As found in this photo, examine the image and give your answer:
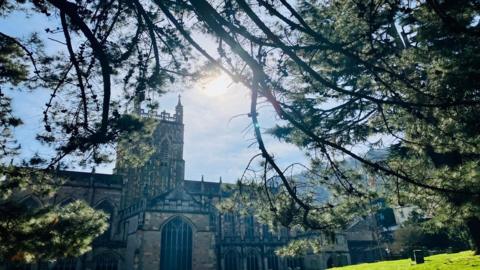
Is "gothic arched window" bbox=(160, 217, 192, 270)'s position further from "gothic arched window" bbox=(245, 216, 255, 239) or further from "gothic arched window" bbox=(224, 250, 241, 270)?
"gothic arched window" bbox=(245, 216, 255, 239)

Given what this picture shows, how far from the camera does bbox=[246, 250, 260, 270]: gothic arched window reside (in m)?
31.1

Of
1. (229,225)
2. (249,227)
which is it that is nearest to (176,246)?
(229,225)

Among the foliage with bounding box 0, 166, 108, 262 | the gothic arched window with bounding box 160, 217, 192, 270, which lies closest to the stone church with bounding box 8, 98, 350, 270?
the gothic arched window with bounding box 160, 217, 192, 270

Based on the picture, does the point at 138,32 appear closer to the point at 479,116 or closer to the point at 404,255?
the point at 479,116

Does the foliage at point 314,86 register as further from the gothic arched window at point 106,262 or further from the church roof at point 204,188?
the church roof at point 204,188

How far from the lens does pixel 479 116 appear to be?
16.1ft

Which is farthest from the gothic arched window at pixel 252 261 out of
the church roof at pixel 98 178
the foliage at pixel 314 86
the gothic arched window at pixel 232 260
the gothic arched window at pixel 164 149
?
the foliage at pixel 314 86

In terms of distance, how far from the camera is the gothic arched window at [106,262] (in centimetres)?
2472

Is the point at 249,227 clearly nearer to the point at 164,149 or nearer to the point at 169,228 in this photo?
the point at 169,228

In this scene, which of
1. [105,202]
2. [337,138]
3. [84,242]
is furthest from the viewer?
[105,202]

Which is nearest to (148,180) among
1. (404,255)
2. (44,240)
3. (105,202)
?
(105,202)

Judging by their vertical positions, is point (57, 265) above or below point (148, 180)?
below

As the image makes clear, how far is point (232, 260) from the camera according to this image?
30781mm

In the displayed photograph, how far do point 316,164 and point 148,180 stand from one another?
30484mm
